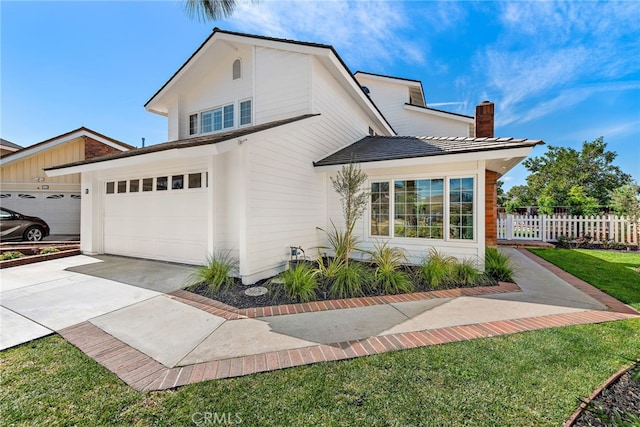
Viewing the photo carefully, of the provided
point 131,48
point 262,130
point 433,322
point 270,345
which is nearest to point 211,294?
point 270,345

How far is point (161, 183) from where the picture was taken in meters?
7.78

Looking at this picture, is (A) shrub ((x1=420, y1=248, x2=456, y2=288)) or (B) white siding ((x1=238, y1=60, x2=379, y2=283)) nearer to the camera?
(A) shrub ((x1=420, y1=248, x2=456, y2=288))

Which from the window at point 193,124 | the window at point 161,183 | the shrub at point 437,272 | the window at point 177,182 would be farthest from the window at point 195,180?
the shrub at point 437,272

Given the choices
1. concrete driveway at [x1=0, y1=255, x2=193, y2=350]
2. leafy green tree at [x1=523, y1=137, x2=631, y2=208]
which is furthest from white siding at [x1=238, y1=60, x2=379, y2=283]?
leafy green tree at [x1=523, y1=137, x2=631, y2=208]

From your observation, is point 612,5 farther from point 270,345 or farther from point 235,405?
point 235,405

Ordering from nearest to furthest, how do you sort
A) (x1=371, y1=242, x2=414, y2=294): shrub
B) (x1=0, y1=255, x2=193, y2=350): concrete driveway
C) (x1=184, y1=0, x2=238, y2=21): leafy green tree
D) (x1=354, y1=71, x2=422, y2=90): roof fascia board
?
(x1=0, y1=255, x2=193, y2=350): concrete driveway → (x1=184, y1=0, x2=238, y2=21): leafy green tree → (x1=371, y1=242, x2=414, y2=294): shrub → (x1=354, y1=71, x2=422, y2=90): roof fascia board

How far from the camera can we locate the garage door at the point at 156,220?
712cm

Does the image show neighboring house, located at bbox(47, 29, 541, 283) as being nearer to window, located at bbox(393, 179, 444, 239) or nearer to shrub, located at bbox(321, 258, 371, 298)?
window, located at bbox(393, 179, 444, 239)

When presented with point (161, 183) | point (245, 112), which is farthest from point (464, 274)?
point (161, 183)

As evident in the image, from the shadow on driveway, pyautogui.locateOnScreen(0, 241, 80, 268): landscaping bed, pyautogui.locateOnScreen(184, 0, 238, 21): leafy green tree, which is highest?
pyautogui.locateOnScreen(184, 0, 238, 21): leafy green tree

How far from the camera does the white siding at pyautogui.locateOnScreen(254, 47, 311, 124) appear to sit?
26.3 ft

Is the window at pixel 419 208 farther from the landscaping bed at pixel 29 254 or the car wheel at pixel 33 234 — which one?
the car wheel at pixel 33 234

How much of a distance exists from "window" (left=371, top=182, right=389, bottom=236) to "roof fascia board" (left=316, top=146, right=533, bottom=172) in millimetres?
745

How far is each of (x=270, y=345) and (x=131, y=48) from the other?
494 inches
